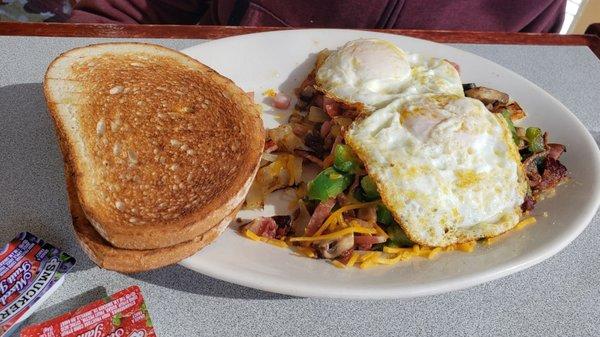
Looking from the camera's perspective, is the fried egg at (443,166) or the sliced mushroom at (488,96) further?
the sliced mushroom at (488,96)

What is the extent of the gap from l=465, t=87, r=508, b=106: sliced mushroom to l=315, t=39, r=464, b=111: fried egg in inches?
3.1

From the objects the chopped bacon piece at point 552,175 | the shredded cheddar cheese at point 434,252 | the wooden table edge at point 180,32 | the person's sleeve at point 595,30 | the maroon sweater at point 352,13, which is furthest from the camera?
the person's sleeve at point 595,30

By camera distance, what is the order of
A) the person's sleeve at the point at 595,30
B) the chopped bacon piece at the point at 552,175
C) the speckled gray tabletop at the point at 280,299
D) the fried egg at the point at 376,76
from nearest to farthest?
the speckled gray tabletop at the point at 280,299 → the chopped bacon piece at the point at 552,175 → the fried egg at the point at 376,76 → the person's sleeve at the point at 595,30

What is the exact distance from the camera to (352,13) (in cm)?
261

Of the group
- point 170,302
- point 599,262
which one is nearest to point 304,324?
point 170,302

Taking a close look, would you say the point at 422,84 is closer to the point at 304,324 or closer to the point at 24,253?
the point at 304,324

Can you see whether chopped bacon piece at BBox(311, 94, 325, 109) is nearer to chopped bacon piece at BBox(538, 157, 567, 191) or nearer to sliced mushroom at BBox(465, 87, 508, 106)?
sliced mushroom at BBox(465, 87, 508, 106)

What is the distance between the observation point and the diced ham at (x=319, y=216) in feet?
5.11

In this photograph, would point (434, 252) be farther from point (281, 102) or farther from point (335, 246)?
point (281, 102)

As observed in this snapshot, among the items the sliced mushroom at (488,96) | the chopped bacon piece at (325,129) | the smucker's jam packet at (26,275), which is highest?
the sliced mushroom at (488,96)

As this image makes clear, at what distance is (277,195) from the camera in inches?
67.8

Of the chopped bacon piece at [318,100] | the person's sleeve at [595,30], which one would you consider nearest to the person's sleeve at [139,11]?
the chopped bacon piece at [318,100]

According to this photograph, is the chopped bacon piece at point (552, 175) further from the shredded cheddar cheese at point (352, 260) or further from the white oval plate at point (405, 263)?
the shredded cheddar cheese at point (352, 260)

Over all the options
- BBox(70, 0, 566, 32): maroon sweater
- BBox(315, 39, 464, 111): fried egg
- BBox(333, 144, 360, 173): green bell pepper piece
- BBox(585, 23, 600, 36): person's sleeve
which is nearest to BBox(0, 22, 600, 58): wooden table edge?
BBox(70, 0, 566, 32): maroon sweater
